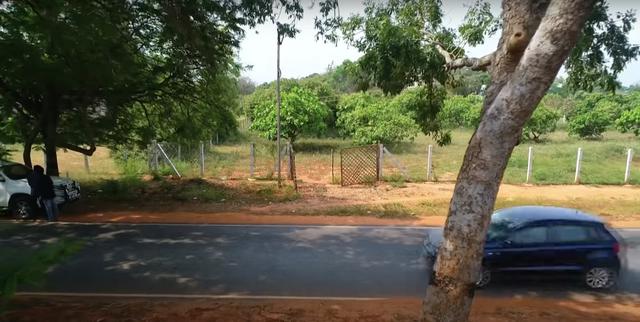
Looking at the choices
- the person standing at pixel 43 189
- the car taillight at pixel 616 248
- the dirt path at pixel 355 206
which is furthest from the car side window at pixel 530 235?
the person standing at pixel 43 189

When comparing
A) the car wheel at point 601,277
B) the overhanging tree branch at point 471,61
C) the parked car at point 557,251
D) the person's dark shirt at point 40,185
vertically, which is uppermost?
the overhanging tree branch at point 471,61

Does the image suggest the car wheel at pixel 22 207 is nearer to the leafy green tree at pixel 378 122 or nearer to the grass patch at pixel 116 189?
the grass patch at pixel 116 189

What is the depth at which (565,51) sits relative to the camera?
13.4 ft

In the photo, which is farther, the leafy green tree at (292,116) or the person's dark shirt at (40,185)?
the leafy green tree at (292,116)

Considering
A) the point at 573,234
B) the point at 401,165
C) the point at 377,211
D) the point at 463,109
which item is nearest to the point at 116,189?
the point at 377,211

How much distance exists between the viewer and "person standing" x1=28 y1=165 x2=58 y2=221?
12336 mm

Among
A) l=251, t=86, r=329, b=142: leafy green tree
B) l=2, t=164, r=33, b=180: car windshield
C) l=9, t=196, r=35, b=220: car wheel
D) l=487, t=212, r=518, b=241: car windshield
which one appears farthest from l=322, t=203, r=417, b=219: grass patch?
l=251, t=86, r=329, b=142: leafy green tree

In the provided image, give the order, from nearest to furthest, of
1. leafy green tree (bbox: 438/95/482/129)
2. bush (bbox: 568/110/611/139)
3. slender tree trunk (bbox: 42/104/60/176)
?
slender tree trunk (bbox: 42/104/60/176), bush (bbox: 568/110/611/139), leafy green tree (bbox: 438/95/482/129)

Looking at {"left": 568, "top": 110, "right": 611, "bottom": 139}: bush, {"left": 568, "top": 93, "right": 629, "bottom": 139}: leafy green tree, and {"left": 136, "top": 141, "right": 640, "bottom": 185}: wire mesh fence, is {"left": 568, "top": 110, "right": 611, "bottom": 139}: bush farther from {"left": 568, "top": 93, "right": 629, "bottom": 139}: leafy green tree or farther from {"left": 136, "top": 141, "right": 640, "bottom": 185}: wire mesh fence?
{"left": 136, "top": 141, "right": 640, "bottom": 185}: wire mesh fence

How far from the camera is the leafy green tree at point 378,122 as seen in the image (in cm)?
2820

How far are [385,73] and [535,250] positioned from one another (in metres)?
4.58

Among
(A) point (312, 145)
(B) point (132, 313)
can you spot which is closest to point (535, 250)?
(B) point (132, 313)

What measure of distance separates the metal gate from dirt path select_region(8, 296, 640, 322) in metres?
12.1

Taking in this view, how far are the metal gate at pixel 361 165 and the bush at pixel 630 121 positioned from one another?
2421 cm
